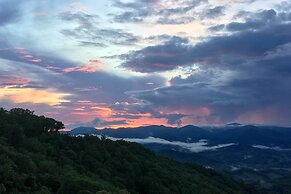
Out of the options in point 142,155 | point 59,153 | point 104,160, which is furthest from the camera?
point 142,155

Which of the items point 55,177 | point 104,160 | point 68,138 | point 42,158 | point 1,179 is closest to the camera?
point 1,179

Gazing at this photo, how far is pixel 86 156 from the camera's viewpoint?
480 ft

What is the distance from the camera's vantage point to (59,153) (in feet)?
460

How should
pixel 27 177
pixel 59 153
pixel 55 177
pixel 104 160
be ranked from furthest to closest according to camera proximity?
pixel 104 160, pixel 59 153, pixel 55 177, pixel 27 177

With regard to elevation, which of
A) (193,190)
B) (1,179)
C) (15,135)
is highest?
(15,135)

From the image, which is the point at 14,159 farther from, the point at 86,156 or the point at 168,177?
the point at 168,177

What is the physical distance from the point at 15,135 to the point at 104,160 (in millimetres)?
34454

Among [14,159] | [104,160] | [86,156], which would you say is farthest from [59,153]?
[14,159]

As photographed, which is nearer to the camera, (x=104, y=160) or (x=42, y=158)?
(x=42, y=158)

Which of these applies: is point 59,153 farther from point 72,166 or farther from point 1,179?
point 1,179

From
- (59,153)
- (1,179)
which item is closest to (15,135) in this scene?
(59,153)

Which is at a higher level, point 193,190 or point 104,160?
point 104,160

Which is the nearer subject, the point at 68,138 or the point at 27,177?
the point at 27,177

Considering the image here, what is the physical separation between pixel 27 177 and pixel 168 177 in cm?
8080
